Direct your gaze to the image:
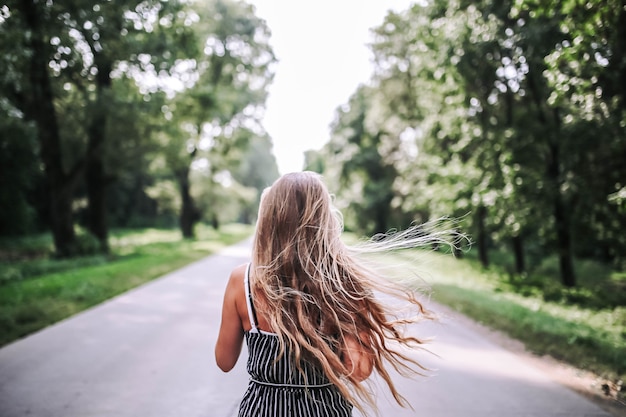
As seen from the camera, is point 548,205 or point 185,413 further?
point 548,205

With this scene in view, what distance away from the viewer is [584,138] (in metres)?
10.8

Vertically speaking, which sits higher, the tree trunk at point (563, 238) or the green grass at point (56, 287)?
the tree trunk at point (563, 238)

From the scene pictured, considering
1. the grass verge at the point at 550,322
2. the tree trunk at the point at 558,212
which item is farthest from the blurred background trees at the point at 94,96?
the tree trunk at the point at 558,212

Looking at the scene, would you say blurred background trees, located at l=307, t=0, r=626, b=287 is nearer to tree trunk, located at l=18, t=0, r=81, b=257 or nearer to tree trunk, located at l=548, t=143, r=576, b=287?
tree trunk, located at l=548, t=143, r=576, b=287

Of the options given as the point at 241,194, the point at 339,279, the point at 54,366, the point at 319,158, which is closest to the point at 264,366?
the point at 339,279

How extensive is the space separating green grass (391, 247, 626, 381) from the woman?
751 millimetres

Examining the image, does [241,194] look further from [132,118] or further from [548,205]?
[548,205]

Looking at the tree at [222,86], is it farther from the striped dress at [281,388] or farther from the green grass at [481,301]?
the striped dress at [281,388]

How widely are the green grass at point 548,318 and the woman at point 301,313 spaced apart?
0.75 meters

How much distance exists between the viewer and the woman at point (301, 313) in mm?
1895

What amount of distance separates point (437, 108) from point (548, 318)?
11307mm

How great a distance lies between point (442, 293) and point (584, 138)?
17.6 ft

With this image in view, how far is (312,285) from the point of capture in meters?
1.94

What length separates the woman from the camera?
1.89 metres
